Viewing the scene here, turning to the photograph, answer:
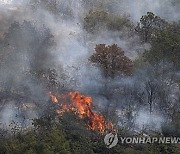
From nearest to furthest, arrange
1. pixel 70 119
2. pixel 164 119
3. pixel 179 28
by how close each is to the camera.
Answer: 1. pixel 70 119
2. pixel 164 119
3. pixel 179 28

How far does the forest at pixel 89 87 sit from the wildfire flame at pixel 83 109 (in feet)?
0.33

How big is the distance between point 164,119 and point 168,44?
762 cm

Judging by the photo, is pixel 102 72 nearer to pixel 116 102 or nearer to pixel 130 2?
pixel 116 102

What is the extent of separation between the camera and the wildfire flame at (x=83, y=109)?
34.3 meters

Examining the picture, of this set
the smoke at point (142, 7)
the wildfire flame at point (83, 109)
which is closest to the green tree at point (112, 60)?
the wildfire flame at point (83, 109)

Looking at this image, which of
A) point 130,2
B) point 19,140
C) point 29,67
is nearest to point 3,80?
point 29,67

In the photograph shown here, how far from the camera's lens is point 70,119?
31.7m

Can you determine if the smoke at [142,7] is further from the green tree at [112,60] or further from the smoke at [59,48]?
the green tree at [112,60]

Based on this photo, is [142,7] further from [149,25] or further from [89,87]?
[89,87]

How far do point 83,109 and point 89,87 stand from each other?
4.64m

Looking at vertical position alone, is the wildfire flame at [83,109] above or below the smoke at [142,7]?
below

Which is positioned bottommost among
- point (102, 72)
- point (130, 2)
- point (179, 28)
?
point (102, 72)

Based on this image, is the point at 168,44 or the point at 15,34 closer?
the point at 168,44

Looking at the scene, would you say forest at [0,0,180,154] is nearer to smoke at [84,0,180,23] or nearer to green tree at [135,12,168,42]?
green tree at [135,12,168,42]
